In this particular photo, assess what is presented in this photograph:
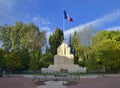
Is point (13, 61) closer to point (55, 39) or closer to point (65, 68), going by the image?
point (65, 68)

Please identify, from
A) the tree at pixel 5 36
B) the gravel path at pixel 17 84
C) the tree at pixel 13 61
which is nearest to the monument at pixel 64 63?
the tree at pixel 13 61

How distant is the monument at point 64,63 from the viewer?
51.3m

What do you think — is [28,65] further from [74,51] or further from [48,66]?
[74,51]

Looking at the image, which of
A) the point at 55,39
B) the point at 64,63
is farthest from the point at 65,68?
the point at 55,39

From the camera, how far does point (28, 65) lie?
179 ft

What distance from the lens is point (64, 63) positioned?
54875 millimetres

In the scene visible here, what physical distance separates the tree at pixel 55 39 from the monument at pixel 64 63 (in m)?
7.83

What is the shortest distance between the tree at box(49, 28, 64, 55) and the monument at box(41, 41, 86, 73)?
7.83 metres

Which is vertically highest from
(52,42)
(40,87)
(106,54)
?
(52,42)

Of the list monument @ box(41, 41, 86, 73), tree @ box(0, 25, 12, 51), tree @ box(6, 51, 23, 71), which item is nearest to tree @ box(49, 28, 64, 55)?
monument @ box(41, 41, 86, 73)

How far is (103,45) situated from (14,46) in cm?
2348

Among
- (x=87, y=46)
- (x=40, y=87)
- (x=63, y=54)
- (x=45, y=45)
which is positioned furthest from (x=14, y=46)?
A: (x=40, y=87)

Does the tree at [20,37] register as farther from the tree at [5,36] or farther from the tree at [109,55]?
the tree at [109,55]

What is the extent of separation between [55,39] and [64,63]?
11935 mm
